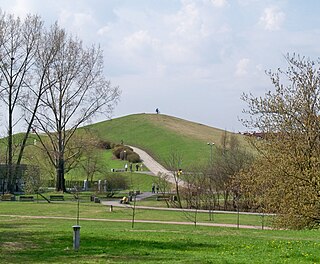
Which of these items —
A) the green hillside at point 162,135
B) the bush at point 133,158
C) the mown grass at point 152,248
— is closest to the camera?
the mown grass at point 152,248

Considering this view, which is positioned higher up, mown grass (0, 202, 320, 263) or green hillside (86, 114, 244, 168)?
green hillside (86, 114, 244, 168)

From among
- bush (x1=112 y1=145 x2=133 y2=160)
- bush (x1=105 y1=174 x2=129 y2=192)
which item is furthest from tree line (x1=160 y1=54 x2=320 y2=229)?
bush (x1=112 y1=145 x2=133 y2=160)

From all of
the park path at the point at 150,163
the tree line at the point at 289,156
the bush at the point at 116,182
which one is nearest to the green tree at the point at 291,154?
the tree line at the point at 289,156

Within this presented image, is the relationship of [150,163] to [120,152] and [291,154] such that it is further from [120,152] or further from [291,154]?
[291,154]

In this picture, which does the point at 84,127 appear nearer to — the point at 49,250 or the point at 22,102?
the point at 22,102

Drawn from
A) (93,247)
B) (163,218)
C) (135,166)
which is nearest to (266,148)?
(93,247)

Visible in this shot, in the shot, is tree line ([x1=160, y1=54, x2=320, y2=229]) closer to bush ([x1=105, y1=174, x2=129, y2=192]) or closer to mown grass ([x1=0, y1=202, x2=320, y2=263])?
mown grass ([x1=0, y1=202, x2=320, y2=263])

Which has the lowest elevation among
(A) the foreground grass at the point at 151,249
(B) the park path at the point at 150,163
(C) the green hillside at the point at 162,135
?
(A) the foreground grass at the point at 151,249

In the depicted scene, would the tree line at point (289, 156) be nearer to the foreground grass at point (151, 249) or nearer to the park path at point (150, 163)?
the foreground grass at point (151, 249)

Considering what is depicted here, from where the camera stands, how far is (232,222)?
3522 centimetres

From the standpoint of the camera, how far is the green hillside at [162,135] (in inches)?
4126

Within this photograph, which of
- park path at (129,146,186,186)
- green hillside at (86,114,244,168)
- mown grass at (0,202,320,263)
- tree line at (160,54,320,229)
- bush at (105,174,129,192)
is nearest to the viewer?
mown grass at (0,202,320,263)

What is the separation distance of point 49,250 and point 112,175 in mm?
50796

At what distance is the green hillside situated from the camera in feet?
344
